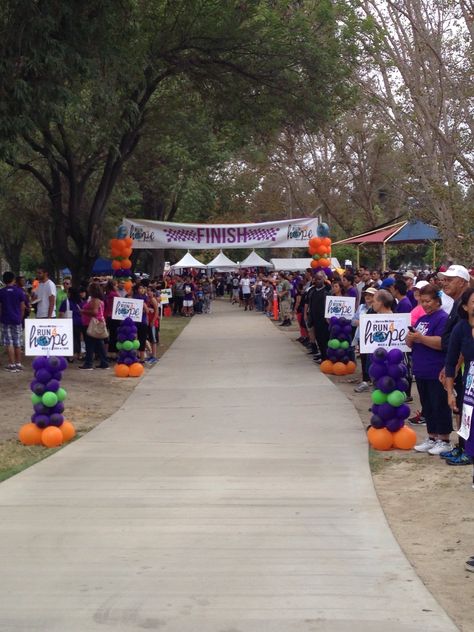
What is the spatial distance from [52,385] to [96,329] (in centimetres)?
638

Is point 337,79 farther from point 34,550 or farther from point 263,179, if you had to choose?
point 263,179

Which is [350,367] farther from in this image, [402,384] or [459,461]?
[459,461]

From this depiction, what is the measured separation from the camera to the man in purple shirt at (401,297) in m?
11.3

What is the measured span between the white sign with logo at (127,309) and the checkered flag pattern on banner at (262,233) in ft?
19.3

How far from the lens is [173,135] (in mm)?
23625

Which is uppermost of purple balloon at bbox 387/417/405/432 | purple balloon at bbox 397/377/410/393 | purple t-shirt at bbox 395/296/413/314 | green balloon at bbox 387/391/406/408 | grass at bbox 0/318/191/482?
purple t-shirt at bbox 395/296/413/314

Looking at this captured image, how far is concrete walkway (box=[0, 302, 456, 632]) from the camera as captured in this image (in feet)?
15.6

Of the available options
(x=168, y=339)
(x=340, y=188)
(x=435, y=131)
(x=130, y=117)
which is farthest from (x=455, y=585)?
(x=340, y=188)

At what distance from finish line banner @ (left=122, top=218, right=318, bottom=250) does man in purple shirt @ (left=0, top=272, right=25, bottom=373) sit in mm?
4575

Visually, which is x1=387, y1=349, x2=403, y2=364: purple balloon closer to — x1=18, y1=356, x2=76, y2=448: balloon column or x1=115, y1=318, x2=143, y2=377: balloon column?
x1=18, y1=356, x2=76, y2=448: balloon column

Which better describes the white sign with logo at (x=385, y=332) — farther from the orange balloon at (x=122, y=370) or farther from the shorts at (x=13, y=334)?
the shorts at (x=13, y=334)

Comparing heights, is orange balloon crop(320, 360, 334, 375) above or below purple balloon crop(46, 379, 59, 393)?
below

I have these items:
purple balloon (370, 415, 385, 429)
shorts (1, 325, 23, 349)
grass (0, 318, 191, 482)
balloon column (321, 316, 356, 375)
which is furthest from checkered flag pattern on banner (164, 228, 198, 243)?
purple balloon (370, 415, 385, 429)

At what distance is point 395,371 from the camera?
30.6ft
